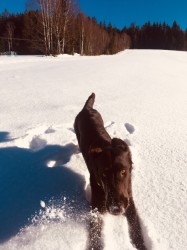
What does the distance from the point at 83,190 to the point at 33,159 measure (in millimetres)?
880

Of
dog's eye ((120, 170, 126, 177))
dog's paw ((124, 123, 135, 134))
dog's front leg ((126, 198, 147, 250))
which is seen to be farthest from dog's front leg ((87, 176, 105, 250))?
dog's paw ((124, 123, 135, 134))

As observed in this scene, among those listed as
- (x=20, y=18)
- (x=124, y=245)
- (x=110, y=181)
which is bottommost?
(x=124, y=245)

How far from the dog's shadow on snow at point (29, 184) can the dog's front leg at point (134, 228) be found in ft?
1.40

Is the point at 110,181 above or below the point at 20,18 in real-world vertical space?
below

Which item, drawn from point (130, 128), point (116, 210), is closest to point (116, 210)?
point (116, 210)

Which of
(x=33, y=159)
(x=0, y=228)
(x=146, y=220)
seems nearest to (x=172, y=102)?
(x=33, y=159)

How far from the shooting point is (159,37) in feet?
299

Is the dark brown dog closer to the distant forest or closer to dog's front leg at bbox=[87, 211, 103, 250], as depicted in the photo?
dog's front leg at bbox=[87, 211, 103, 250]

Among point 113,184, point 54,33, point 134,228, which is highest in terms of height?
point 54,33

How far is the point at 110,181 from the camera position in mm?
2545

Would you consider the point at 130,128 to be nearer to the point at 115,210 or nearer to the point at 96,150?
the point at 96,150

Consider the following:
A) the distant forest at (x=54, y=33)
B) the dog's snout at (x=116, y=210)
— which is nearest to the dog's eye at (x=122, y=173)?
the dog's snout at (x=116, y=210)

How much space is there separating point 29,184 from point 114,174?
3.43ft

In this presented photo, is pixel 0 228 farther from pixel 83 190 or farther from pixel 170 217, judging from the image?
pixel 170 217
